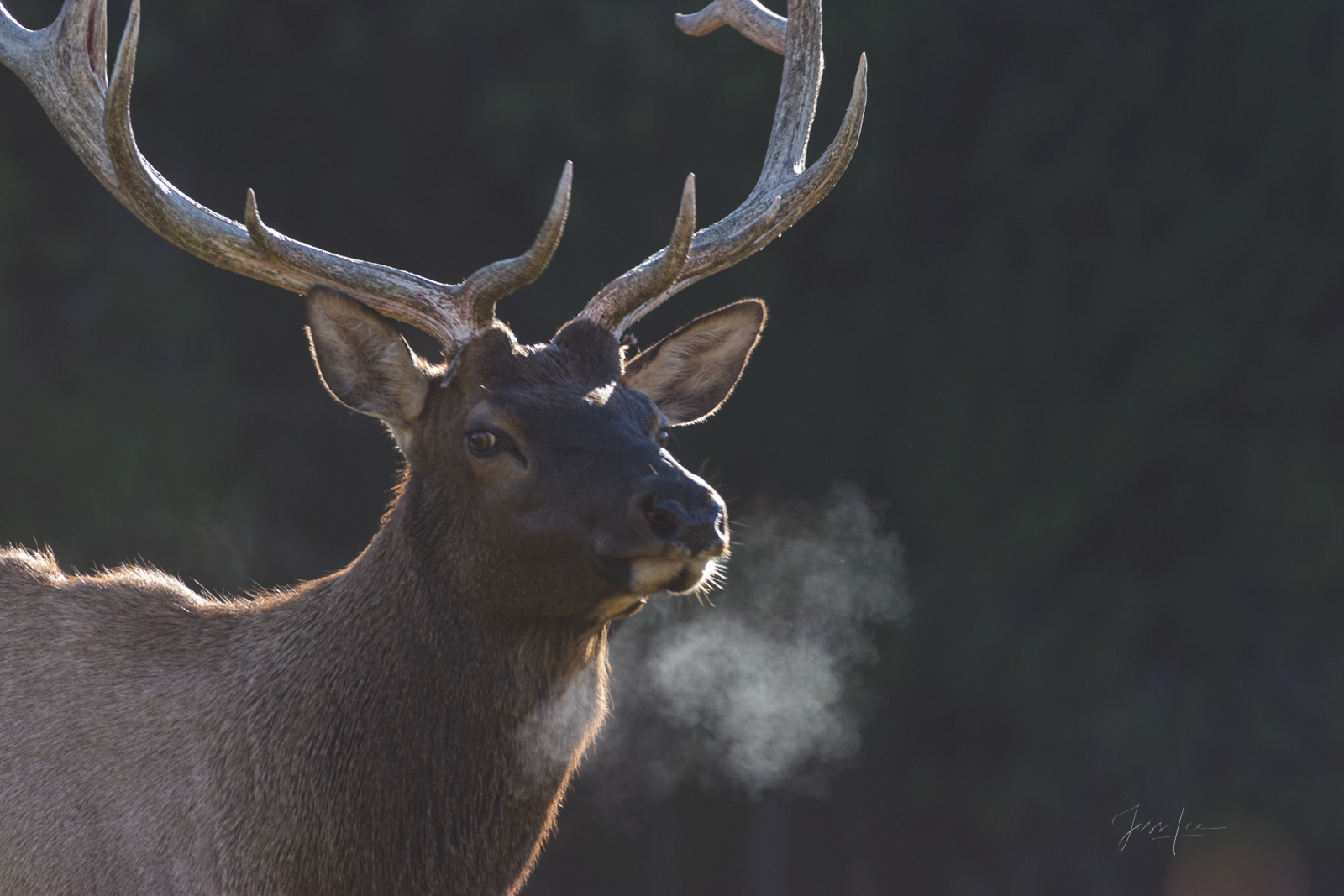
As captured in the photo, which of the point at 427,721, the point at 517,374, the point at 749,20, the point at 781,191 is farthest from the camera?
the point at 749,20

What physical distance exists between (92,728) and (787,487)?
441 centimetres

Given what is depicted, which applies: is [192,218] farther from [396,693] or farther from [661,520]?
[661,520]

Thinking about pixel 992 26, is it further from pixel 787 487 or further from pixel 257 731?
pixel 257 731

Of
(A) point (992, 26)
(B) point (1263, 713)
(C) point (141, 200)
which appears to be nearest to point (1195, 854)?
(B) point (1263, 713)

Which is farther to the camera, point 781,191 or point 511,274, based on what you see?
point 781,191

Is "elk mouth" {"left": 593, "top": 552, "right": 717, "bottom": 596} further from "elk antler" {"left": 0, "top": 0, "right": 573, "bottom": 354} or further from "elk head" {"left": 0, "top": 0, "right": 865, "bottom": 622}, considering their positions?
"elk antler" {"left": 0, "top": 0, "right": 573, "bottom": 354}

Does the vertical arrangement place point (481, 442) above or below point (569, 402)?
below

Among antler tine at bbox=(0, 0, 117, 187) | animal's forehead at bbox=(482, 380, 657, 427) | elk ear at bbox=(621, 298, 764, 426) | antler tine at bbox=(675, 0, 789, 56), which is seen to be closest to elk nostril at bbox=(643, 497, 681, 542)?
animal's forehead at bbox=(482, 380, 657, 427)

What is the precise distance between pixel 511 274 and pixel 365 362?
351 millimetres

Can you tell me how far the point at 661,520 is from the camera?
2.34m

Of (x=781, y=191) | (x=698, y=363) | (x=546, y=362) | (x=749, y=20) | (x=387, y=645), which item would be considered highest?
(x=749, y=20)

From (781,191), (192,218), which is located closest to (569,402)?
(192,218)

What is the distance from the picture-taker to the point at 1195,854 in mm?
6816
